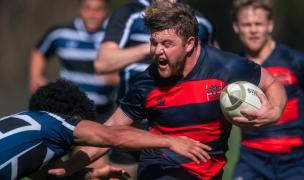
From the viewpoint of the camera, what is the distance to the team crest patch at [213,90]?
3012 millimetres

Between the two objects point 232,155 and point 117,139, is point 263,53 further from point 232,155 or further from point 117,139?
point 232,155

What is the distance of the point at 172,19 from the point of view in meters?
2.91

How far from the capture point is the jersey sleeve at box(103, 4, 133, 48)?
12.7 ft

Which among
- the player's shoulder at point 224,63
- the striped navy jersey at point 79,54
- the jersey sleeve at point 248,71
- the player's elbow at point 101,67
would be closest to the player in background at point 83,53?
the striped navy jersey at point 79,54

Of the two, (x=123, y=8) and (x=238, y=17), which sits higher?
(x=123, y=8)

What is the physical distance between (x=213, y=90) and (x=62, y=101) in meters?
1.28

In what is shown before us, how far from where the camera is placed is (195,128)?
10.1 feet

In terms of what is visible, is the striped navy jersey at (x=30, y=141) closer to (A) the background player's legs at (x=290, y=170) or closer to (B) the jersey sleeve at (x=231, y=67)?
(B) the jersey sleeve at (x=231, y=67)

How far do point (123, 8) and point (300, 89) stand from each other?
7.39 ft

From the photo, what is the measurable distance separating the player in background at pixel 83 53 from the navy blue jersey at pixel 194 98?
6.96 ft

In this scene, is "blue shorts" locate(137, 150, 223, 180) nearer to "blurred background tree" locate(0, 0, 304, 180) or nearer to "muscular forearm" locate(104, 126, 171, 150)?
"muscular forearm" locate(104, 126, 171, 150)

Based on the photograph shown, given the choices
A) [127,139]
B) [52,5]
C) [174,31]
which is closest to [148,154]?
[127,139]

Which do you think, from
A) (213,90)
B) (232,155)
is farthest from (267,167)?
(232,155)

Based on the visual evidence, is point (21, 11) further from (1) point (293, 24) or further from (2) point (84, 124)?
(2) point (84, 124)
